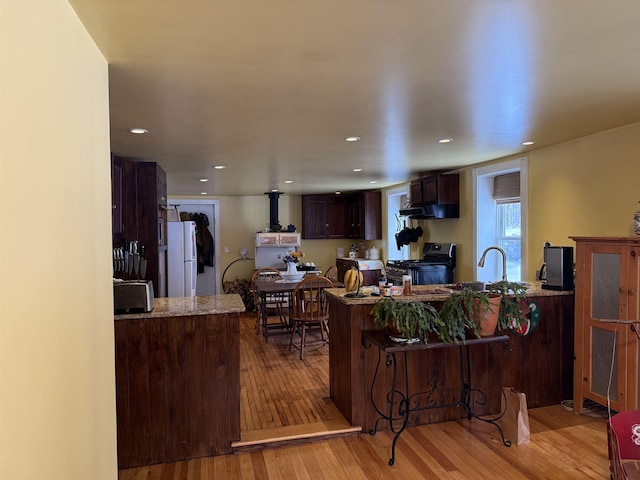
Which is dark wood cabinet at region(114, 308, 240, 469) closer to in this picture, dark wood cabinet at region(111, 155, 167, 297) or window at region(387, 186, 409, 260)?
dark wood cabinet at region(111, 155, 167, 297)

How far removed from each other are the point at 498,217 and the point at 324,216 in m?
4.16

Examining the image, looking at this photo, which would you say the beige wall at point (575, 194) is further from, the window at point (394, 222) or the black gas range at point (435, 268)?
the window at point (394, 222)

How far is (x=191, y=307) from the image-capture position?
278 cm

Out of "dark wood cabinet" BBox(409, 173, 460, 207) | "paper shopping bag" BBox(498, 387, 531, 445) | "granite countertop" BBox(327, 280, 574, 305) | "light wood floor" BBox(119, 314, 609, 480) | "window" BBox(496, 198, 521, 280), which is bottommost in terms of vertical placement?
"light wood floor" BBox(119, 314, 609, 480)

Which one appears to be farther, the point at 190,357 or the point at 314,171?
the point at 314,171

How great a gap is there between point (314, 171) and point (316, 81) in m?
3.18

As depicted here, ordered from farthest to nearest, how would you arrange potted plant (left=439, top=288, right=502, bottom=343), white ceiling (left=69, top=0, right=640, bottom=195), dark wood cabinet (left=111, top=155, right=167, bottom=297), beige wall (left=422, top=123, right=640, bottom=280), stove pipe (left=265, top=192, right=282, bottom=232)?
stove pipe (left=265, top=192, right=282, bottom=232), dark wood cabinet (left=111, top=155, right=167, bottom=297), beige wall (left=422, top=123, right=640, bottom=280), potted plant (left=439, top=288, right=502, bottom=343), white ceiling (left=69, top=0, right=640, bottom=195)

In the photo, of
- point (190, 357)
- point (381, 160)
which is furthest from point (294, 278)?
point (190, 357)

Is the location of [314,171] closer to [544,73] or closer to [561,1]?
[544,73]

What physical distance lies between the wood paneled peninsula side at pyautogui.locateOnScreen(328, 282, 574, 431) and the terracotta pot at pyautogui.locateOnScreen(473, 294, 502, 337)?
0.41 metres

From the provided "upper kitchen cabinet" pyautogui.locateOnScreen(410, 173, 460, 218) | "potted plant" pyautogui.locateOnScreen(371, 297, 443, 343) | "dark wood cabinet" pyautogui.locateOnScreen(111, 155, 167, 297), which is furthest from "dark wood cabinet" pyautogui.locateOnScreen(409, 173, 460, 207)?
"dark wood cabinet" pyautogui.locateOnScreen(111, 155, 167, 297)

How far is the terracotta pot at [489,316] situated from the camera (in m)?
2.84

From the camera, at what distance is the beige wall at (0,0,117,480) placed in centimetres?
98

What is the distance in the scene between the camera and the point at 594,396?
124 inches
